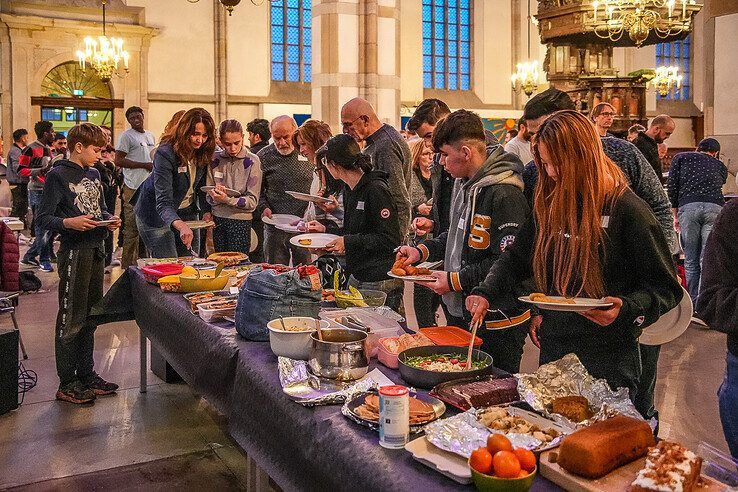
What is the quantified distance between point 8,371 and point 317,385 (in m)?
2.73

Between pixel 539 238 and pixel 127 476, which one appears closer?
pixel 539 238

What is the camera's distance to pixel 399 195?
14.1 feet

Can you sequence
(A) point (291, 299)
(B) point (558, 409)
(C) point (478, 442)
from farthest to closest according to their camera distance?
(A) point (291, 299) → (B) point (558, 409) → (C) point (478, 442)

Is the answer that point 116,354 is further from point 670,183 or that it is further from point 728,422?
point 670,183

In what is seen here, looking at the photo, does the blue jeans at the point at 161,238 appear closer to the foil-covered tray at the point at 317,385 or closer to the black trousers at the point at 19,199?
the foil-covered tray at the point at 317,385

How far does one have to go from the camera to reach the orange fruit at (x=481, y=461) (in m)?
1.50

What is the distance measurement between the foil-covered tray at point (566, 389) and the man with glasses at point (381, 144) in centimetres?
235

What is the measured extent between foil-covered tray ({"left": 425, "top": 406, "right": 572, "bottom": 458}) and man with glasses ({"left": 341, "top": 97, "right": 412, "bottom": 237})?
2.53 meters

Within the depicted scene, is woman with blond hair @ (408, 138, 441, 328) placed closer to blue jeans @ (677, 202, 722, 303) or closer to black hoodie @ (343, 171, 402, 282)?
black hoodie @ (343, 171, 402, 282)

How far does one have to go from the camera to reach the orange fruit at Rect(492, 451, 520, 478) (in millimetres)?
1474

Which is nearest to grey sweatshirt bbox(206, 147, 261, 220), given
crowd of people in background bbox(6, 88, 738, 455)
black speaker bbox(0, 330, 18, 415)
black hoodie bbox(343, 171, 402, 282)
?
crowd of people in background bbox(6, 88, 738, 455)

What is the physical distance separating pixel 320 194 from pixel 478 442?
343 centimetres

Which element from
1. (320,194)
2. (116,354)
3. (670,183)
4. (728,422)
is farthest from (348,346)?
(670,183)

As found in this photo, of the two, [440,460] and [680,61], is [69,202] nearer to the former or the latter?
[440,460]
